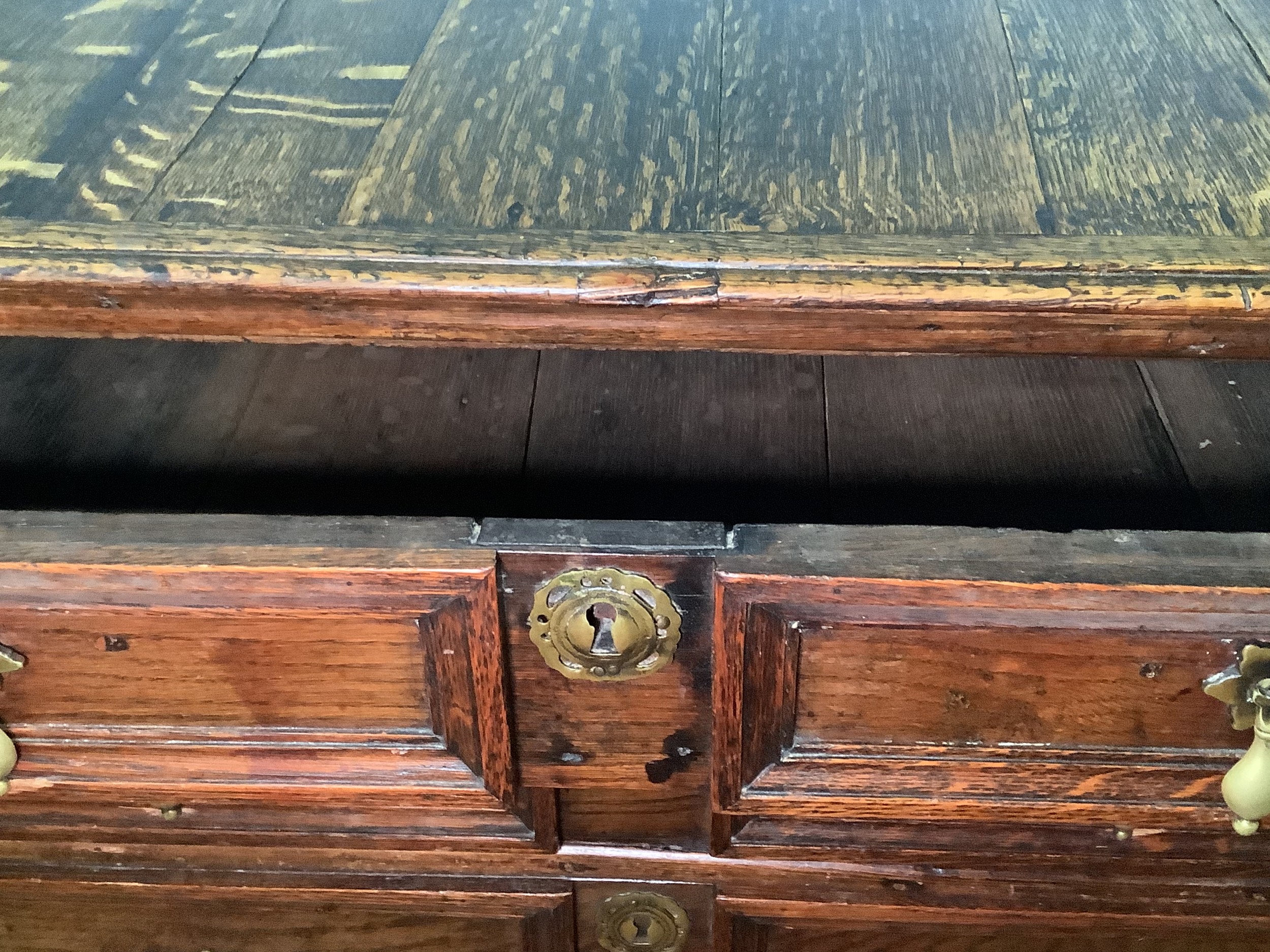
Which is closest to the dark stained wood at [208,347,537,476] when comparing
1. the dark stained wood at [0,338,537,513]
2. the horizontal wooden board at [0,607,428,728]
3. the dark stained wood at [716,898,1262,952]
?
the dark stained wood at [0,338,537,513]

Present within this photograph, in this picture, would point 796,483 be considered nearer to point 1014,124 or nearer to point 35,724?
point 1014,124

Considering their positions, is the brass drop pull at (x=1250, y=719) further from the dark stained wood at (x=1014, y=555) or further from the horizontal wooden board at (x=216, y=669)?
the horizontal wooden board at (x=216, y=669)

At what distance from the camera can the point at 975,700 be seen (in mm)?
461

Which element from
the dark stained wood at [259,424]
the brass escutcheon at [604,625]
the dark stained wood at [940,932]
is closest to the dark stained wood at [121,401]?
the dark stained wood at [259,424]

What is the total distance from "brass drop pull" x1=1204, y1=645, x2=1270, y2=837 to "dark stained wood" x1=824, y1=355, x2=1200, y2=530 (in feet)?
0.43

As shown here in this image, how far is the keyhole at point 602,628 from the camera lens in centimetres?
44

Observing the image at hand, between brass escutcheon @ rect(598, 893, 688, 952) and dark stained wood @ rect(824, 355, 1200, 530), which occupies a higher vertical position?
dark stained wood @ rect(824, 355, 1200, 530)

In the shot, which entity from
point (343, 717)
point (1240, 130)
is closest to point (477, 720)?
point (343, 717)

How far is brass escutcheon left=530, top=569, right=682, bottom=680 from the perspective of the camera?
1.40 feet

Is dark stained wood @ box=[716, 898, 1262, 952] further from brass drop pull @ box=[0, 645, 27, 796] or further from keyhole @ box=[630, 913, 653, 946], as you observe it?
brass drop pull @ box=[0, 645, 27, 796]

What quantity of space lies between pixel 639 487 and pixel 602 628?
0.15 meters

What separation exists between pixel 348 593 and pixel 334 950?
312 mm

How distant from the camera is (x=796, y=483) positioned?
59 cm

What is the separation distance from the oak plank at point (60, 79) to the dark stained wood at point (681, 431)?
267 mm
